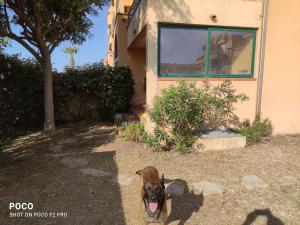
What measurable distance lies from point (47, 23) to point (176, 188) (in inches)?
271

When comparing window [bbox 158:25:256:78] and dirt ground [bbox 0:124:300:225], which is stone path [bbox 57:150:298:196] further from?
window [bbox 158:25:256:78]

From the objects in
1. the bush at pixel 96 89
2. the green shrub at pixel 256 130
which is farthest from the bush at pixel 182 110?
the bush at pixel 96 89

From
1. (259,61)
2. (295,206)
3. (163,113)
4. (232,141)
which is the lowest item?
(295,206)

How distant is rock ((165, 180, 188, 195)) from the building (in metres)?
2.67

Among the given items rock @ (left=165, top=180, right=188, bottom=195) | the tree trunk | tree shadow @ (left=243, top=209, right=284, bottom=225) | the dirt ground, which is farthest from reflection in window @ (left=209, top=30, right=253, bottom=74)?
the tree trunk

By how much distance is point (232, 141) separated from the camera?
6164 millimetres

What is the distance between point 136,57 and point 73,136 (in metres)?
4.82

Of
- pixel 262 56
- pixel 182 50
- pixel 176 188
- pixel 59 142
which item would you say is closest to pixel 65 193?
pixel 176 188

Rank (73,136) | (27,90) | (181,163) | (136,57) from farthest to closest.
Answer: (136,57), (27,90), (73,136), (181,163)

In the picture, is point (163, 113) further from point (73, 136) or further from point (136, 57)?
point (136, 57)

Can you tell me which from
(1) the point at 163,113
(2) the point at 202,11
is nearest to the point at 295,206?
(1) the point at 163,113

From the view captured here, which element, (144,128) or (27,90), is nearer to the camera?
(144,128)

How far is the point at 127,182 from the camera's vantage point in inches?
174

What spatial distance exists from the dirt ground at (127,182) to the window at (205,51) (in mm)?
2148
